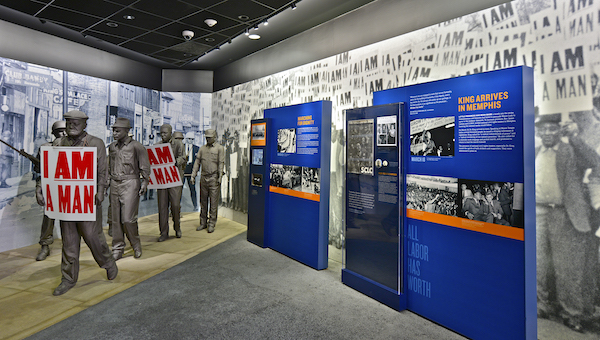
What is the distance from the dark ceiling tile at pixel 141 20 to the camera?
4.89 meters

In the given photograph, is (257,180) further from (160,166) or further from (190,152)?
(190,152)

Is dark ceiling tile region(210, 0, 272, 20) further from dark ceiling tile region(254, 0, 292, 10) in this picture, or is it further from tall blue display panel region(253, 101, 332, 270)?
tall blue display panel region(253, 101, 332, 270)

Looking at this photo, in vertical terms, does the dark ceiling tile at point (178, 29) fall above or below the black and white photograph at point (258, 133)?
above

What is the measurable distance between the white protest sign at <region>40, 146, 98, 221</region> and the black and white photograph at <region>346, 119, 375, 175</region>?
2838 millimetres

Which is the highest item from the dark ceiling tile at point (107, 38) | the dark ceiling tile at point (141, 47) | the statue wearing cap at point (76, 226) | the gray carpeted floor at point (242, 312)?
the dark ceiling tile at point (141, 47)

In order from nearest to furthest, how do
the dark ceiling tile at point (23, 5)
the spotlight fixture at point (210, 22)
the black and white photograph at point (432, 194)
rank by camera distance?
the black and white photograph at point (432, 194), the dark ceiling tile at point (23, 5), the spotlight fixture at point (210, 22)

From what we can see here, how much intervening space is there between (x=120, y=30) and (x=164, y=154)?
2246 millimetres

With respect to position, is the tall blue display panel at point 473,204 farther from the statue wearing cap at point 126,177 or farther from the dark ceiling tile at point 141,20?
the dark ceiling tile at point 141,20

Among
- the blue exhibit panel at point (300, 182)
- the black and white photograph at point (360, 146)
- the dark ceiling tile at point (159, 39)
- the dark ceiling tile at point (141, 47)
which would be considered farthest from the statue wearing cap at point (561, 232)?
the dark ceiling tile at point (141, 47)

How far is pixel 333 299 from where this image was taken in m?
3.47

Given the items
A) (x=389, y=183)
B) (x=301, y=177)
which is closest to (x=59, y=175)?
(x=301, y=177)

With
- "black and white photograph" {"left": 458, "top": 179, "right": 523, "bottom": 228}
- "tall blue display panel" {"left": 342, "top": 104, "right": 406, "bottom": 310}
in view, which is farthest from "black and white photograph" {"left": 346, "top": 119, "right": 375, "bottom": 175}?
"black and white photograph" {"left": 458, "top": 179, "right": 523, "bottom": 228}

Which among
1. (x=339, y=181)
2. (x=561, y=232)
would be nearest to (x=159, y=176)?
(x=339, y=181)

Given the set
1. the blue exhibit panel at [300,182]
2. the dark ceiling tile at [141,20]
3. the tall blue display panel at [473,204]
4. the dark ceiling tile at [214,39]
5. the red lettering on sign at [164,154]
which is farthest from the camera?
the dark ceiling tile at [214,39]
